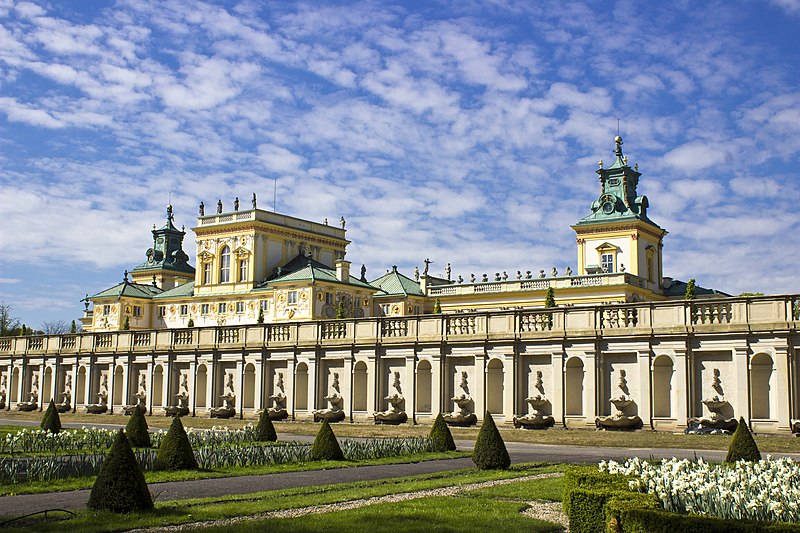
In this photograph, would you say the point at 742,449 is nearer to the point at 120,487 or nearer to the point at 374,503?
the point at 374,503

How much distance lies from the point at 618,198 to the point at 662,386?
66172 mm

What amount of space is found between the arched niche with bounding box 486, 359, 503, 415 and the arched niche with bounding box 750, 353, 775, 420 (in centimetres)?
1028

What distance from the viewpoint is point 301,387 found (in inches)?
1750

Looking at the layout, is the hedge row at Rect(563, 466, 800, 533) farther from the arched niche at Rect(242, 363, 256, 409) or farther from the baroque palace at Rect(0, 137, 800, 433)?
the arched niche at Rect(242, 363, 256, 409)

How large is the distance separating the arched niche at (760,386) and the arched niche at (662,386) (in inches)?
117

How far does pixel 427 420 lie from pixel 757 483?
25962 mm

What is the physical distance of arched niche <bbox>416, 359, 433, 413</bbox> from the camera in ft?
132

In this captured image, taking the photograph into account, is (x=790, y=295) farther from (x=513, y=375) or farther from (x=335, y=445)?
(x=335, y=445)

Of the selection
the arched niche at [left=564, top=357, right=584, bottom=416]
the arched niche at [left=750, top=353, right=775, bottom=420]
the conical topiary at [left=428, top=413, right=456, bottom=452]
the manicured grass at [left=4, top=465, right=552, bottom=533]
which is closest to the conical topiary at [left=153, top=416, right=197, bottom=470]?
the manicured grass at [left=4, top=465, right=552, bottom=533]

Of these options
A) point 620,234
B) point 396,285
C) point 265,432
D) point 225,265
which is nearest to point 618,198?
point 620,234

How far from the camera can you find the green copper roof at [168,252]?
135 meters

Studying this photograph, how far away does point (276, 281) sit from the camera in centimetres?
9844

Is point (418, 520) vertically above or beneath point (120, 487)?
beneath

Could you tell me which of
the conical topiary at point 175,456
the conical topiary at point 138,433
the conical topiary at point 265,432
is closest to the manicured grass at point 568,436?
the conical topiary at point 265,432
